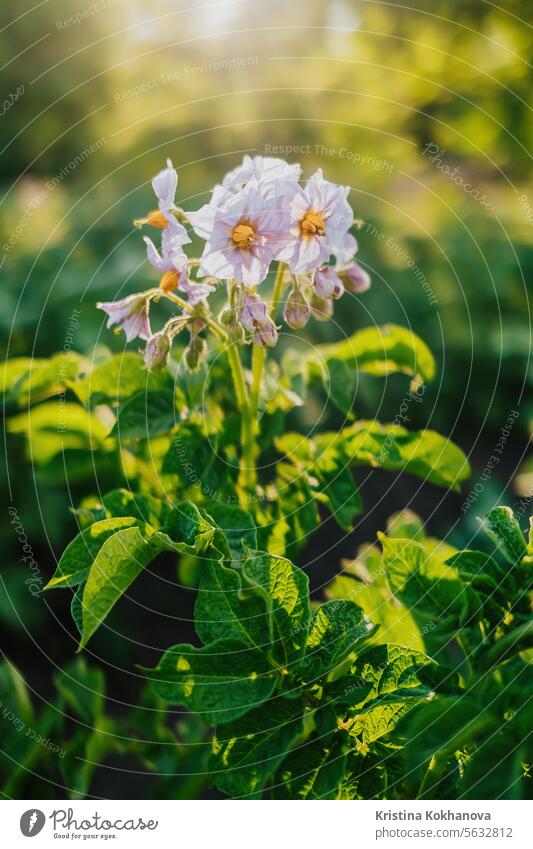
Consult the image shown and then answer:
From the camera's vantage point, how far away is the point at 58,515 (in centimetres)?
230

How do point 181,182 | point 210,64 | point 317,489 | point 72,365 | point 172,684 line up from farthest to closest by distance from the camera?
point 210,64 < point 181,182 < point 72,365 < point 317,489 < point 172,684

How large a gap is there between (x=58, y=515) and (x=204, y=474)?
1330mm

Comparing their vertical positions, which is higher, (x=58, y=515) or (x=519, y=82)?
(x=519, y=82)

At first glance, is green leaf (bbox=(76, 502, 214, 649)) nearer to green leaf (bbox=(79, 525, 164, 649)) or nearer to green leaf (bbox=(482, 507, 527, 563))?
green leaf (bbox=(79, 525, 164, 649))

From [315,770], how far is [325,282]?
57cm

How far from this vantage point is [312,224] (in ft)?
2.99

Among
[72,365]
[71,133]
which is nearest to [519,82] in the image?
[71,133]

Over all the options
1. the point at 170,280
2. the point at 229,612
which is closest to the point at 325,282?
the point at 170,280

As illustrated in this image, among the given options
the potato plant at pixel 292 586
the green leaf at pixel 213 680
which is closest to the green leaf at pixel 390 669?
the potato plant at pixel 292 586

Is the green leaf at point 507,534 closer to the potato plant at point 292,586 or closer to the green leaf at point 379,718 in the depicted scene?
the potato plant at point 292,586

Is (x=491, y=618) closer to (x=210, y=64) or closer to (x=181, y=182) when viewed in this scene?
(x=181, y=182)

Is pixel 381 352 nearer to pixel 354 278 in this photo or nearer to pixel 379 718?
pixel 354 278

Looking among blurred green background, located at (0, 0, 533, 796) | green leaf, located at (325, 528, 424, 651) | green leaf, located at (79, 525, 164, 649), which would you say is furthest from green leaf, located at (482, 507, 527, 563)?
blurred green background, located at (0, 0, 533, 796)

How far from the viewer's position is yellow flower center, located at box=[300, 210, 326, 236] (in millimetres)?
913
